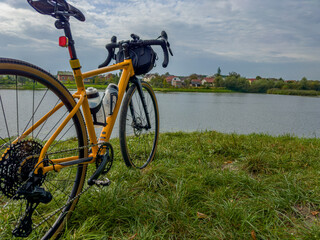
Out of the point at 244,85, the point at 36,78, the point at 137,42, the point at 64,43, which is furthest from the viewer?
the point at 244,85

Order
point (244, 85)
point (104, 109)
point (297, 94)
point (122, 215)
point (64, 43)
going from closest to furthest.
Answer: point (64, 43) < point (122, 215) < point (104, 109) < point (297, 94) < point (244, 85)

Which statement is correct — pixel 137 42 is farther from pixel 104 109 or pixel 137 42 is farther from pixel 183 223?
pixel 183 223

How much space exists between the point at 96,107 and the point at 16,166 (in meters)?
0.70

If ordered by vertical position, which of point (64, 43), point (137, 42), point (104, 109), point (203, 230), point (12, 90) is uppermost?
point (137, 42)

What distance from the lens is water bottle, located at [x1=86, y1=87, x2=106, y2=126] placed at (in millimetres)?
1572

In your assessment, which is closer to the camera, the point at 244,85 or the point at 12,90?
the point at 12,90

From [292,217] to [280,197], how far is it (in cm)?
19

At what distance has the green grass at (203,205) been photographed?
4.26 ft

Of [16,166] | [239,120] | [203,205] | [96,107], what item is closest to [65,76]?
[96,107]

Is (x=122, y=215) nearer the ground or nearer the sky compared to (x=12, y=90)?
nearer the ground

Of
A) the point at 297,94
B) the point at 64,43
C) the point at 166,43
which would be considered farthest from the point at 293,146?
the point at 297,94

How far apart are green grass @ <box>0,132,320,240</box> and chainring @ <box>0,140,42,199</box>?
428 mm

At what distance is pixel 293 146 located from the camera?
3053 mm

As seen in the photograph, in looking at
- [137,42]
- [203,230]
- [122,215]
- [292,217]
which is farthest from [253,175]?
[137,42]
